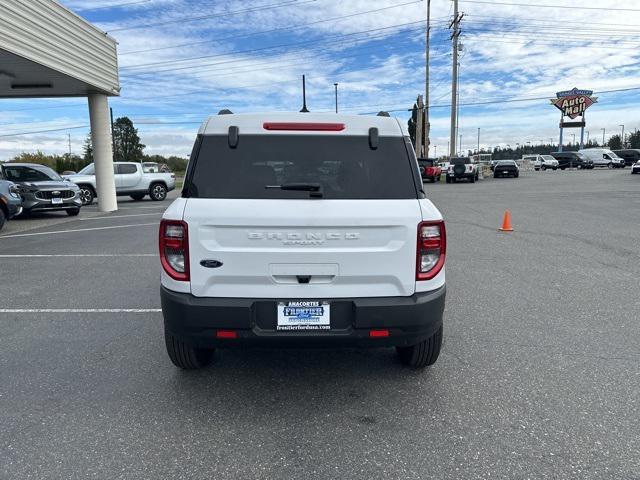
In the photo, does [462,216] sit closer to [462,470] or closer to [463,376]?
[463,376]

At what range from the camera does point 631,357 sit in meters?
4.08

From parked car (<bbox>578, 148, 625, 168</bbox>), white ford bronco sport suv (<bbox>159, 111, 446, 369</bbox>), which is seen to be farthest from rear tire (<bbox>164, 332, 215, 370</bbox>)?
parked car (<bbox>578, 148, 625, 168</bbox>)

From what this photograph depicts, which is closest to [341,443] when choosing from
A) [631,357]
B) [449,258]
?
[631,357]

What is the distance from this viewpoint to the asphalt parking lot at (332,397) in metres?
2.71

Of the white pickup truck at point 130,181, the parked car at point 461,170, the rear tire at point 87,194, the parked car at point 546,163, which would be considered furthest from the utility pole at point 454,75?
the rear tire at point 87,194

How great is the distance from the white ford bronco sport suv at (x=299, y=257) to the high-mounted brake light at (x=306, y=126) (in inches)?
8.9

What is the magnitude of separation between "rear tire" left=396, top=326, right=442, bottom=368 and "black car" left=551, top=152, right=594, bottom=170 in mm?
56887

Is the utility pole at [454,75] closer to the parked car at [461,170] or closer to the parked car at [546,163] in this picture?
the parked car at [461,170]

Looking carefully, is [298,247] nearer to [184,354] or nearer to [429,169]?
[184,354]

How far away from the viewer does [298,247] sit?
305 centimetres

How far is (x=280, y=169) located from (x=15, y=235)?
35.5 ft

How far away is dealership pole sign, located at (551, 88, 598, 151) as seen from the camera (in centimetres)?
6613

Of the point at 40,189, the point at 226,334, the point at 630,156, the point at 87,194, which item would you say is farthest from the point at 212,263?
the point at 630,156

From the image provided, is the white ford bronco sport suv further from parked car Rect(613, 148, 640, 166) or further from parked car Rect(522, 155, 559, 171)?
parked car Rect(613, 148, 640, 166)
